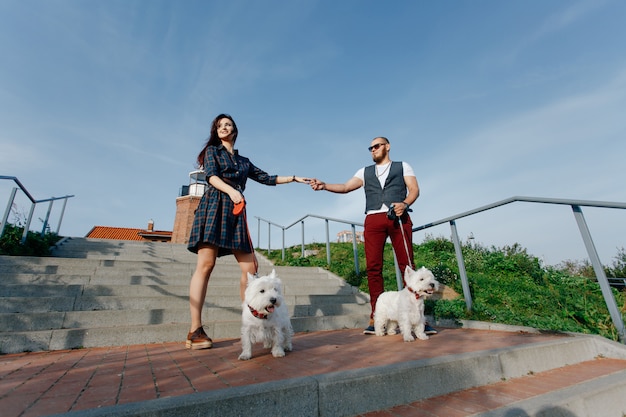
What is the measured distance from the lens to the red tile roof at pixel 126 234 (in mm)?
28219

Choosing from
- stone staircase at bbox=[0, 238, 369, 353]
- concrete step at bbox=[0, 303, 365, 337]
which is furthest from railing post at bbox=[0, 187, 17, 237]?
concrete step at bbox=[0, 303, 365, 337]

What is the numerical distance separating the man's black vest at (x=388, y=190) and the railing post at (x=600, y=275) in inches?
65.9

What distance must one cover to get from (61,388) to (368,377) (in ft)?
5.62

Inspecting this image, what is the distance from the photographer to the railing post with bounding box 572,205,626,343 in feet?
8.53

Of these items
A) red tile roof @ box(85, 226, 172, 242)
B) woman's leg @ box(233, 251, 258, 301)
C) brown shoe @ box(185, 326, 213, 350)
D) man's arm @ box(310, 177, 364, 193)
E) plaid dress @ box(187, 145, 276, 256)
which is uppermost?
red tile roof @ box(85, 226, 172, 242)

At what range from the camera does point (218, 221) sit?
285cm

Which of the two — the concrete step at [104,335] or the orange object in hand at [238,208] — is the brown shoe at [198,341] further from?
the orange object in hand at [238,208]

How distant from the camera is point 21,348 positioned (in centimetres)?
280

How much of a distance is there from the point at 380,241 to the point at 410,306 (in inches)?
31.3

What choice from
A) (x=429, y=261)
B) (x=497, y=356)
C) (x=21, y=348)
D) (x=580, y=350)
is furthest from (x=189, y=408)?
(x=429, y=261)

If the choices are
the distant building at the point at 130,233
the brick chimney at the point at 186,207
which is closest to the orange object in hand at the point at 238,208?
the brick chimney at the point at 186,207

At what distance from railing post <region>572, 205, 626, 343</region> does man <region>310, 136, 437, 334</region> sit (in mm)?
1534

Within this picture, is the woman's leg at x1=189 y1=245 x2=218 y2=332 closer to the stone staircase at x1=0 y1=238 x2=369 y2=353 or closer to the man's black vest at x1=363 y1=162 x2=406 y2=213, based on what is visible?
the stone staircase at x1=0 y1=238 x2=369 y2=353

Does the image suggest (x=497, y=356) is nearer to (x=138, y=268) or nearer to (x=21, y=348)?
(x=21, y=348)
